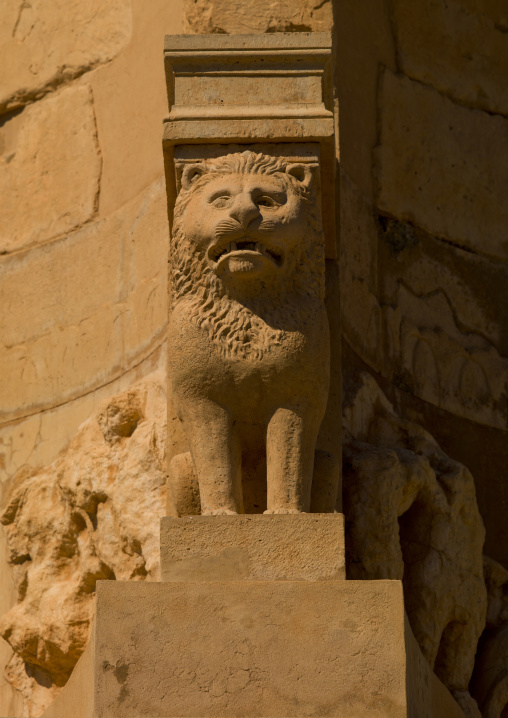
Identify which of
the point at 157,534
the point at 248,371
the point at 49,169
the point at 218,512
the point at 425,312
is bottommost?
the point at 157,534

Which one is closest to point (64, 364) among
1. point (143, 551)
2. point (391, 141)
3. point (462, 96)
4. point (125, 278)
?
point (125, 278)

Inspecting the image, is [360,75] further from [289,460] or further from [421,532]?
[289,460]

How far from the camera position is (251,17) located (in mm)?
5219

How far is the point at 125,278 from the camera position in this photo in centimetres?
563

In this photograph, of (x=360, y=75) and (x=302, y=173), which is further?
(x=360, y=75)

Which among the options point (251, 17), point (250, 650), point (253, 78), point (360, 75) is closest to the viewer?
point (250, 650)

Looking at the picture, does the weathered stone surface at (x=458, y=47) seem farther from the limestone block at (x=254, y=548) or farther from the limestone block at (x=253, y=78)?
the limestone block at (x=254, y=548)

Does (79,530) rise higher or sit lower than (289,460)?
lower

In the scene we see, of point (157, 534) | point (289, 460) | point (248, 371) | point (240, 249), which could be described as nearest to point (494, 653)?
point (157, 534)

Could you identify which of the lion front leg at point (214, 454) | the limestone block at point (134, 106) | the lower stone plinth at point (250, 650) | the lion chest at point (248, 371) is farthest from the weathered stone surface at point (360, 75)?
the lower stone plinth at point (250, 650)

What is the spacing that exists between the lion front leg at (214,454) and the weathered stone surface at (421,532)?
652mm

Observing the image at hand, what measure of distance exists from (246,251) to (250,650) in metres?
1.07

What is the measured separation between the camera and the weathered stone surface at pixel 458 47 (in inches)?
239

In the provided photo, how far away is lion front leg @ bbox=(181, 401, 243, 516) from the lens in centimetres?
423
